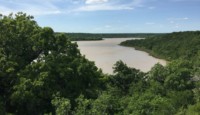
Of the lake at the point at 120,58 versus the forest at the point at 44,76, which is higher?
the forest at the point at 44,76

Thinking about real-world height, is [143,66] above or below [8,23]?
below

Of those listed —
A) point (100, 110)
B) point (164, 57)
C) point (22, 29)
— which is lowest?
point (164, 57)

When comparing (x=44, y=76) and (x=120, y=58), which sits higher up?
(x=44, y=76)

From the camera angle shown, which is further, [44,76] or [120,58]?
[120,58]

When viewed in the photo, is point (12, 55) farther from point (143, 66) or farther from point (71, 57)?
point (143, 66)

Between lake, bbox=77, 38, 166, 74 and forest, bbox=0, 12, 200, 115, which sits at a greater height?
forest, bbox=0, 12, 200, 115

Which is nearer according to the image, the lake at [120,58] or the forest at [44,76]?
the forest at [44,76]

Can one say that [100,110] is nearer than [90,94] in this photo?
Yes

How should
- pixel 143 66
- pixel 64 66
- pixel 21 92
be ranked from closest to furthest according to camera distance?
pixel 21 92
pixel 64 66
pixel 143 66

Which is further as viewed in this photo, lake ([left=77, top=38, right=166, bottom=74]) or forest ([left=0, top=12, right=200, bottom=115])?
lake ([left=77, top=38, right=166, bottom=74])

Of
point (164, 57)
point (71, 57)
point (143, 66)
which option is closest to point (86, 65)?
point (71, 57)

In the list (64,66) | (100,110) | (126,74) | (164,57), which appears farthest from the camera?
(164,57)
